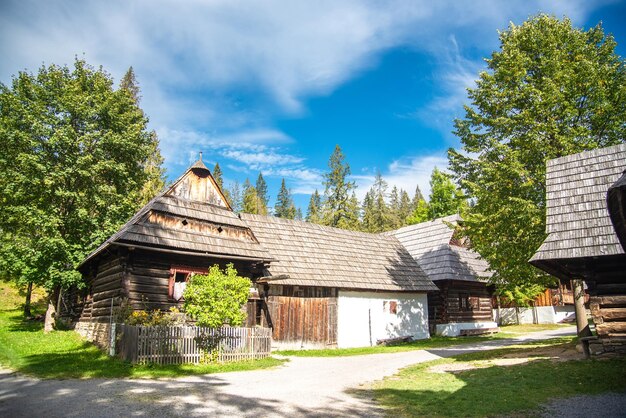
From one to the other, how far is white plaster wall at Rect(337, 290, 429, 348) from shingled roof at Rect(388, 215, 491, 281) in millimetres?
3592

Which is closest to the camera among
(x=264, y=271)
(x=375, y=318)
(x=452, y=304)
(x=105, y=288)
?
(x=105, y=288)

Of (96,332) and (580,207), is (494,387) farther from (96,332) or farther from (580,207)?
(96,332)

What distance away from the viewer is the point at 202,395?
9.10m

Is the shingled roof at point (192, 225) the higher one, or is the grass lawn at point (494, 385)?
the shingled roof at point (192, 225)

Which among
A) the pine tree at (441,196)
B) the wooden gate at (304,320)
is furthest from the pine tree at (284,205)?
the wooden gate at (304,320)

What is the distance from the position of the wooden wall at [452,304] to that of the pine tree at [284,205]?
207ft

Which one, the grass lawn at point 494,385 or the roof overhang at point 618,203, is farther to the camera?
the grass lawn at point 494,385

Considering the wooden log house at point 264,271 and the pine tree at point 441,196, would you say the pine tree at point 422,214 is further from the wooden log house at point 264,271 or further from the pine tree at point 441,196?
the wooden log house at point 264,271

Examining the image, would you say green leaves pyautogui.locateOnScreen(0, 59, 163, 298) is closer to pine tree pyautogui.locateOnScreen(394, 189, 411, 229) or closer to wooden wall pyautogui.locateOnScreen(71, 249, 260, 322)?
wooden wall pyautogui.locateOnScreen(71, 249, 260, 322)

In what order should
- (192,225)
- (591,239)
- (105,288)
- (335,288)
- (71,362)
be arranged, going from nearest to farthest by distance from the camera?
(591,239)
(71,362)
(105,288)
(192,225)
(335,288)

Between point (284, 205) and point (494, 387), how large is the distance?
88200mm

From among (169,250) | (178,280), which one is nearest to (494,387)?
(169,250)

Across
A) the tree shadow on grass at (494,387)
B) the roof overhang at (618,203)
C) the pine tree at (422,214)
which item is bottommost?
the tree shadow on grass at (494,387)

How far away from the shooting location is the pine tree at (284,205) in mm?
92919
